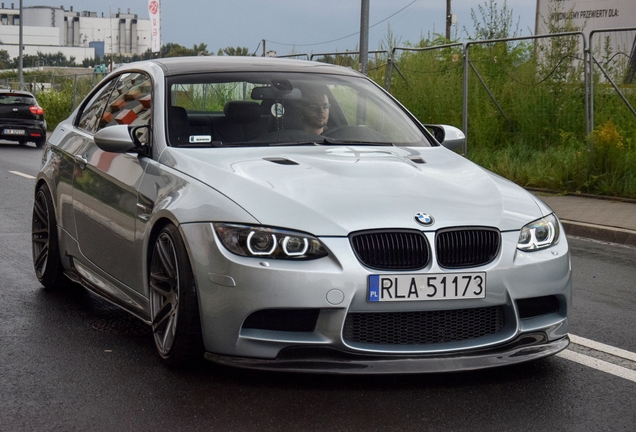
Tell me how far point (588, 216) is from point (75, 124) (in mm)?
6390

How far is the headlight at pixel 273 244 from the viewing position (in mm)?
4352

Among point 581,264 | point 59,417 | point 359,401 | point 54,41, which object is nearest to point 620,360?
point 359,401

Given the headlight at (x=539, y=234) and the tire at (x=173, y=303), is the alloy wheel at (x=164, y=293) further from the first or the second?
the headlight at (x=539, y=234)

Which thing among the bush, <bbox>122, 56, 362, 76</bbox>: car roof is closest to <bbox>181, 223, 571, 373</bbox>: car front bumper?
<bbox>122, 56, 362, 76</bbox>: car roof

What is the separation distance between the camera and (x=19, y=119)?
2788 cm

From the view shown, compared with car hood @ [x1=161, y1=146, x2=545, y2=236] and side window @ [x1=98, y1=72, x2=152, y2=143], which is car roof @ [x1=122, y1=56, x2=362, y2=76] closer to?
side window @ [x1=98, y1=72, x2=152, y2=143]

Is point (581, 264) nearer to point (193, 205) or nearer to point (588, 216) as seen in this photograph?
point (588, 216)

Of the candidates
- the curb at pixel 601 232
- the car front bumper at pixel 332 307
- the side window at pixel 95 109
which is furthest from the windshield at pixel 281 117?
the curb at pixel 601 232

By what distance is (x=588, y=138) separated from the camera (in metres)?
13.7

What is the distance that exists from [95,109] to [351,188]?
2763 millimetres

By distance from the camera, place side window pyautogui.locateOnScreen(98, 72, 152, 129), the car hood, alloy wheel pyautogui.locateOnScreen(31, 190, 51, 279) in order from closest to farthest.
A: the car hood
side window pyautogui.locateOnScreen(98, 72, 152, 129)
alloy wheel pyautogui.locateOnScreen(31, 190, 51, 279)

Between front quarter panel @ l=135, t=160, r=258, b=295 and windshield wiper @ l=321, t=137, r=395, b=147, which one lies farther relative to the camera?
windshield wiper @ l=321, t=137, r=395, b=147

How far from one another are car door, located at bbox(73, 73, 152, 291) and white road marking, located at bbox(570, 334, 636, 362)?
7.84 ft

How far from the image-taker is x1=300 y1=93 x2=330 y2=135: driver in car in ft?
19.2
